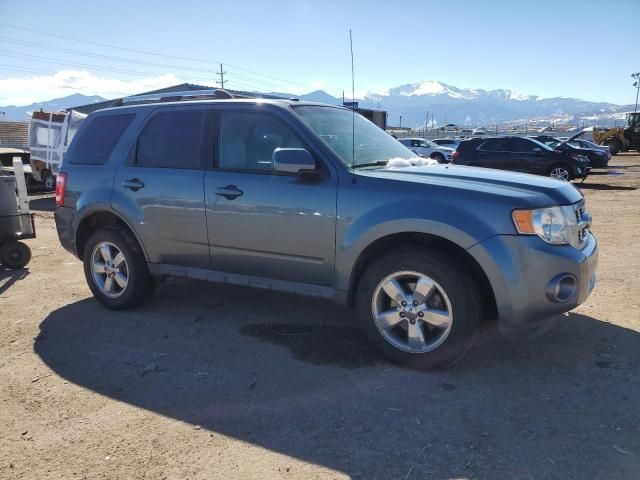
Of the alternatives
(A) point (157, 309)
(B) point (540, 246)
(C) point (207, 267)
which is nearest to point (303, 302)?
(C) point (207, 267)

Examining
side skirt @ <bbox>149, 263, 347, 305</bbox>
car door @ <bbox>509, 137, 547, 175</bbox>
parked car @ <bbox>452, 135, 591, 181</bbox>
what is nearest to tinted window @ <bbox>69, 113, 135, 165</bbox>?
side skirt @ <bbox>149, 263, 347, 305</bbox>

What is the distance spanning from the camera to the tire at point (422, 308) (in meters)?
3.35

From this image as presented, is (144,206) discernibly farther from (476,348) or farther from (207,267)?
(476,348)

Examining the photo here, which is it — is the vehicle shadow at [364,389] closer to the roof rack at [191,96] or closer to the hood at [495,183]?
the hood at [495,183]

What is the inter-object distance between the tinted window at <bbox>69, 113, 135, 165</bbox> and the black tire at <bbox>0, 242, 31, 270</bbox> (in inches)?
87.4

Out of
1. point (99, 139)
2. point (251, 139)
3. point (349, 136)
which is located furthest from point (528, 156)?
point (99, 139)

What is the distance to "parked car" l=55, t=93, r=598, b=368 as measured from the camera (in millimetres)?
3266

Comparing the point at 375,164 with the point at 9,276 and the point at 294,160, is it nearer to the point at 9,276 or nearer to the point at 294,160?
the point at 294,160

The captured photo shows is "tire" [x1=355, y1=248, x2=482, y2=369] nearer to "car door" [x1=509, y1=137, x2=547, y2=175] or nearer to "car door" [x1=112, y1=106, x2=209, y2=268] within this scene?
"car door" [x1=112, y1=106, x2=209, y2=268]

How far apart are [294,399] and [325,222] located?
1240 millimetres

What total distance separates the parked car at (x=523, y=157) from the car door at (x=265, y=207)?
12816mm

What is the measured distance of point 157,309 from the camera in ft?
16.4

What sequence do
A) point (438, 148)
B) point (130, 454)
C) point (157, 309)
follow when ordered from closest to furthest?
point (130, 454)
point (157, 309)
point (438, 148)

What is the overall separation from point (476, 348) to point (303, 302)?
1806 mm
